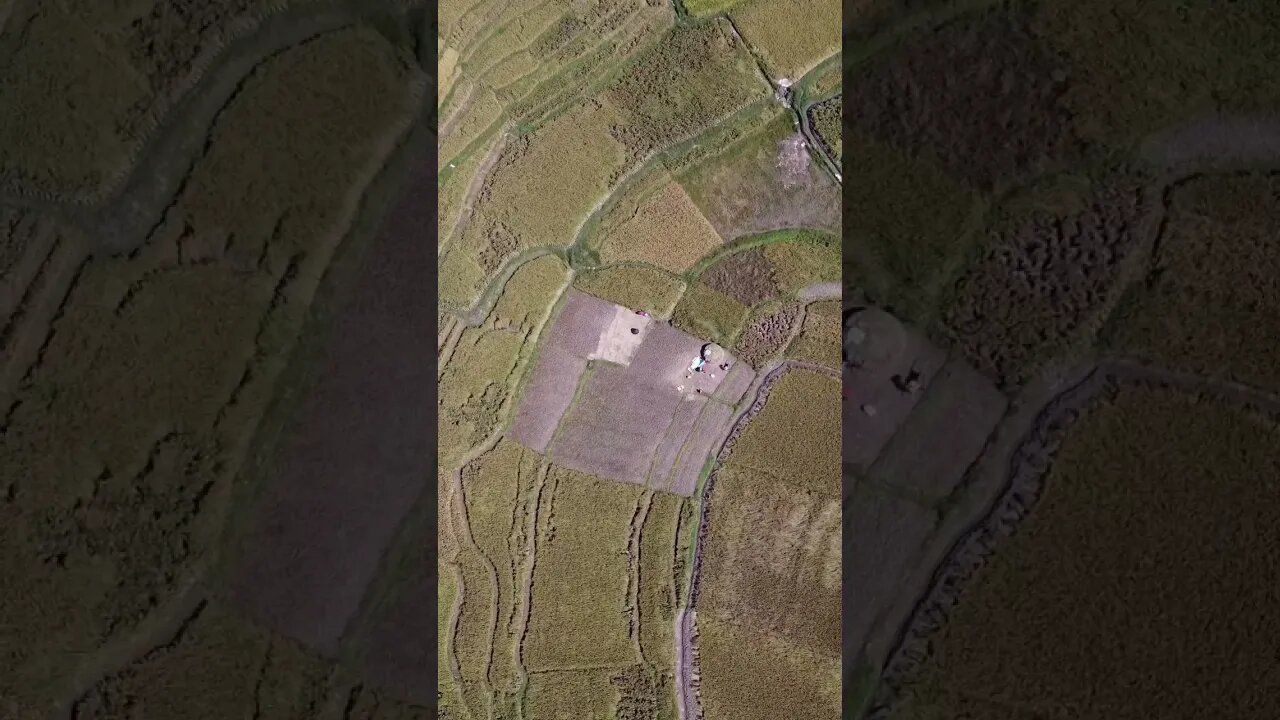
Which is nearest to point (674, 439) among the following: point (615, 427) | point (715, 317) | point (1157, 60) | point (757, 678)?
point (615, 427)

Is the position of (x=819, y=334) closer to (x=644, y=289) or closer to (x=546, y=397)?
(x=644, y=289)
